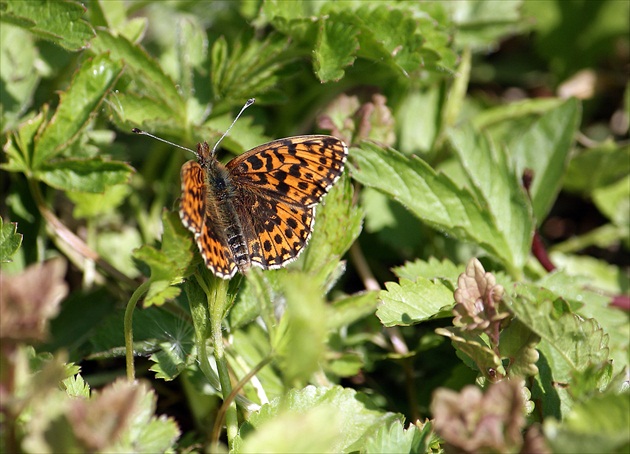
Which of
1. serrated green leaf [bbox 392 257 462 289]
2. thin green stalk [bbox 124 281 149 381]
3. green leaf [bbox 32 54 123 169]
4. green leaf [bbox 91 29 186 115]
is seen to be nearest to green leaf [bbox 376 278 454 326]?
serrated green leaf [bbox 392 257 462 289]

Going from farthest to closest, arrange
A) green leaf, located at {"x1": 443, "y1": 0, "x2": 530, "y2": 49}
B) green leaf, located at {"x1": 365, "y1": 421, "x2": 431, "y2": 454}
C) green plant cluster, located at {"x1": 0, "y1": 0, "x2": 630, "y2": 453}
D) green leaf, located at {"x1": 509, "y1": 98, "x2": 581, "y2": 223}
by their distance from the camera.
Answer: green leaf, located at {"x1": 443, "y1": 0, "x2": 530, "y2": 49} → green leaf, located at {"x1": 509, "y1": 98, "x2": 581, "y2": 223} → green leaf, located at {"x1": 365, "y1": 421, "x2": 431, "y2": 454} → green plant cluster, located at {"x1": 0, "y1": 0, "x2": 630, "y2": 453}

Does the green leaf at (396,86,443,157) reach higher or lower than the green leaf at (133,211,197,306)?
lower

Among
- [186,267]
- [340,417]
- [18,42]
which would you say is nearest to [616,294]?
[340,417]

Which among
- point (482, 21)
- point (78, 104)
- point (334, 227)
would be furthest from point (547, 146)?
point (78, 104)

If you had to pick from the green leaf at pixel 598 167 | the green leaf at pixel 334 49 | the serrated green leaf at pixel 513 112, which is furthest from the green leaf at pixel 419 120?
the green leaf at pixel 334 49

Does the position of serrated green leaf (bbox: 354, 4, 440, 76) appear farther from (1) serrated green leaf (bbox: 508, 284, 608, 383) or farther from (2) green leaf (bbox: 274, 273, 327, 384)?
(2) green leaf (bbox: 274, 273, 327, 384)

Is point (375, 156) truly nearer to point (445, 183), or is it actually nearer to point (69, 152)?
point (445, 183)

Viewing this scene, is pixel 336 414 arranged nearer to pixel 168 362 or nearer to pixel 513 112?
pixel 168 362

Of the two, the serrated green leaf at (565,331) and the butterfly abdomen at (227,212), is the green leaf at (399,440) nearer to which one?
the serrated green leaf at (565,331)
